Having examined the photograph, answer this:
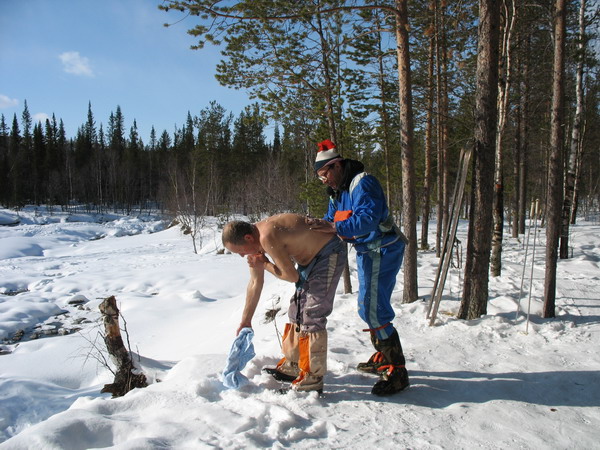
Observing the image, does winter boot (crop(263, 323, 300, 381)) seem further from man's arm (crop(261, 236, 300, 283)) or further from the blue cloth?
man's arm (crop(261, 236, 300, 283))

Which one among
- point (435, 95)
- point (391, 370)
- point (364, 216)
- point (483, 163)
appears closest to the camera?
point (364, 216)

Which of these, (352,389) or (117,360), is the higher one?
(352,389)

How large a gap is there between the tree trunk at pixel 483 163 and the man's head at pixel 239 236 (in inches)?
103

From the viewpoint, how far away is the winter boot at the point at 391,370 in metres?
2.70

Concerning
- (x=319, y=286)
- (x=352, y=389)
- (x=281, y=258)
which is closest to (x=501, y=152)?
(x=319, y=286)

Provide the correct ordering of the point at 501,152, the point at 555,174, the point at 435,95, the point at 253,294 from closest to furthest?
the point at 253,294, the point at 555,174, the point at 501,152, the point at 435,95

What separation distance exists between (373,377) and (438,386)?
0.49m

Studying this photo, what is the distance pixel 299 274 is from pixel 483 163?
2472 mm

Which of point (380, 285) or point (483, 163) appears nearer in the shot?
point (380, 285)

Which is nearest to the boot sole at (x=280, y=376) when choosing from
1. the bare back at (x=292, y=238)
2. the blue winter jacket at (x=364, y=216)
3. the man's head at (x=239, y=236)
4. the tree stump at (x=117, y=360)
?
the bare back at (x=292, y=238)

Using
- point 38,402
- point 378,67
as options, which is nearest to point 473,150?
point 38,402

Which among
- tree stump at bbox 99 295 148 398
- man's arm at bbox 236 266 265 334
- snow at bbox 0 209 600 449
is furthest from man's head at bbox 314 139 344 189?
tree stump at bbox 99 295 148 398

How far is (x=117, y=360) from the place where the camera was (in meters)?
4.33

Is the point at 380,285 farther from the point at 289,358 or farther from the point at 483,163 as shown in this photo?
the point at 483,163
